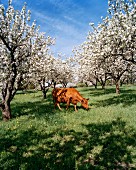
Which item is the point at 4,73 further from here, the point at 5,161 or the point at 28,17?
the point at 5,161

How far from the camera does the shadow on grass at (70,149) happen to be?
9.61 meters

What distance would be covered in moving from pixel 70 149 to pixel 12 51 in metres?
9.29

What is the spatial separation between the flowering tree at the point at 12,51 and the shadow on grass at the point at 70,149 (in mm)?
4769

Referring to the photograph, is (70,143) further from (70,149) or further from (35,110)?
(35,110)

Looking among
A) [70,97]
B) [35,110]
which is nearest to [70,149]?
[70,97]

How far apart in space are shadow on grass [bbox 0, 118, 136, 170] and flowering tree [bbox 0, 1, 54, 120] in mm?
4769

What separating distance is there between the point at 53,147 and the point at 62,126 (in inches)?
145

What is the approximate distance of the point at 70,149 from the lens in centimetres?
1127

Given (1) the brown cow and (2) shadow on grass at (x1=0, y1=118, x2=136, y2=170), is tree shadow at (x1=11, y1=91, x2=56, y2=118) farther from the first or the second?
(2) shadow on grass at (x1=0, y1=118, x2=136, y2=170)

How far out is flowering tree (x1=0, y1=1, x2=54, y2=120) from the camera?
17.1m

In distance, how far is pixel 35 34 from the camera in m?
19.9

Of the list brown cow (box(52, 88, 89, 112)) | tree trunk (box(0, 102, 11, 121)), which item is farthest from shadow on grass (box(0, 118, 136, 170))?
brown cow (box(52, 88, 89, 112))

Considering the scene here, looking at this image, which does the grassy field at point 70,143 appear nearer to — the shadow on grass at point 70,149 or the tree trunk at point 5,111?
the shadow on grass at point 70,149

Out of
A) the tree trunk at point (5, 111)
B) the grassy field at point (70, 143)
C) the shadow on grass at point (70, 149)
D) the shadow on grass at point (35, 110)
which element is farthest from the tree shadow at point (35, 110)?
the shadow on grass at point (70, 149)
